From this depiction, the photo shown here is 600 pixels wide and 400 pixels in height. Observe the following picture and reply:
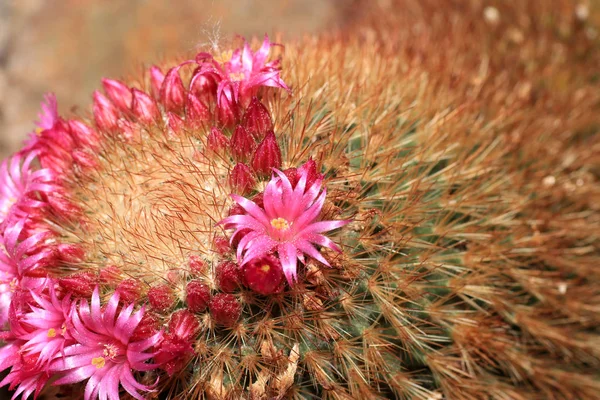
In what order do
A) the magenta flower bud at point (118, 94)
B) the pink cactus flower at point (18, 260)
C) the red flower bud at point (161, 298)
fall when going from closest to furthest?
1. the red flower bud at point (161, 298)
2. the pink cactus flower at point (18, 260)
3. the magenta flower bud at point (118, 94)

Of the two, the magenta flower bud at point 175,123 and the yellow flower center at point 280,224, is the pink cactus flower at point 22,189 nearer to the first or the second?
the magenta flower bud at point 175,123

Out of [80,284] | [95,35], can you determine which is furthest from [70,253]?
[95,35]

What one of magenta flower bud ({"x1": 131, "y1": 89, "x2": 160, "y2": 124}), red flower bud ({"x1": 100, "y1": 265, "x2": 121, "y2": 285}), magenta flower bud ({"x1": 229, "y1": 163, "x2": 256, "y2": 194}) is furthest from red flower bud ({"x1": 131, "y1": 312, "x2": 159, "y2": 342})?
magenta flower bud ({"x1": 131, "y1": 89, "x2": 160, "y2": 124})

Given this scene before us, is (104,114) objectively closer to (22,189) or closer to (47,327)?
(22,189)

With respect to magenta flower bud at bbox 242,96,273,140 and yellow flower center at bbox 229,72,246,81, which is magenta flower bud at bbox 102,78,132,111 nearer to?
yellow flower center at bbox 229,72,246,81

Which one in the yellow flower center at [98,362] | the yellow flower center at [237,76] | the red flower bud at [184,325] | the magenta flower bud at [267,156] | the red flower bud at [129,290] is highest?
the yellow flower center at [237,76]

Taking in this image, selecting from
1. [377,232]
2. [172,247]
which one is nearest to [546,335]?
[377,232]

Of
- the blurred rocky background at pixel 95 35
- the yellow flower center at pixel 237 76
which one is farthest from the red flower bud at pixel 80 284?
the blurred rocky background at pixel 95 35
